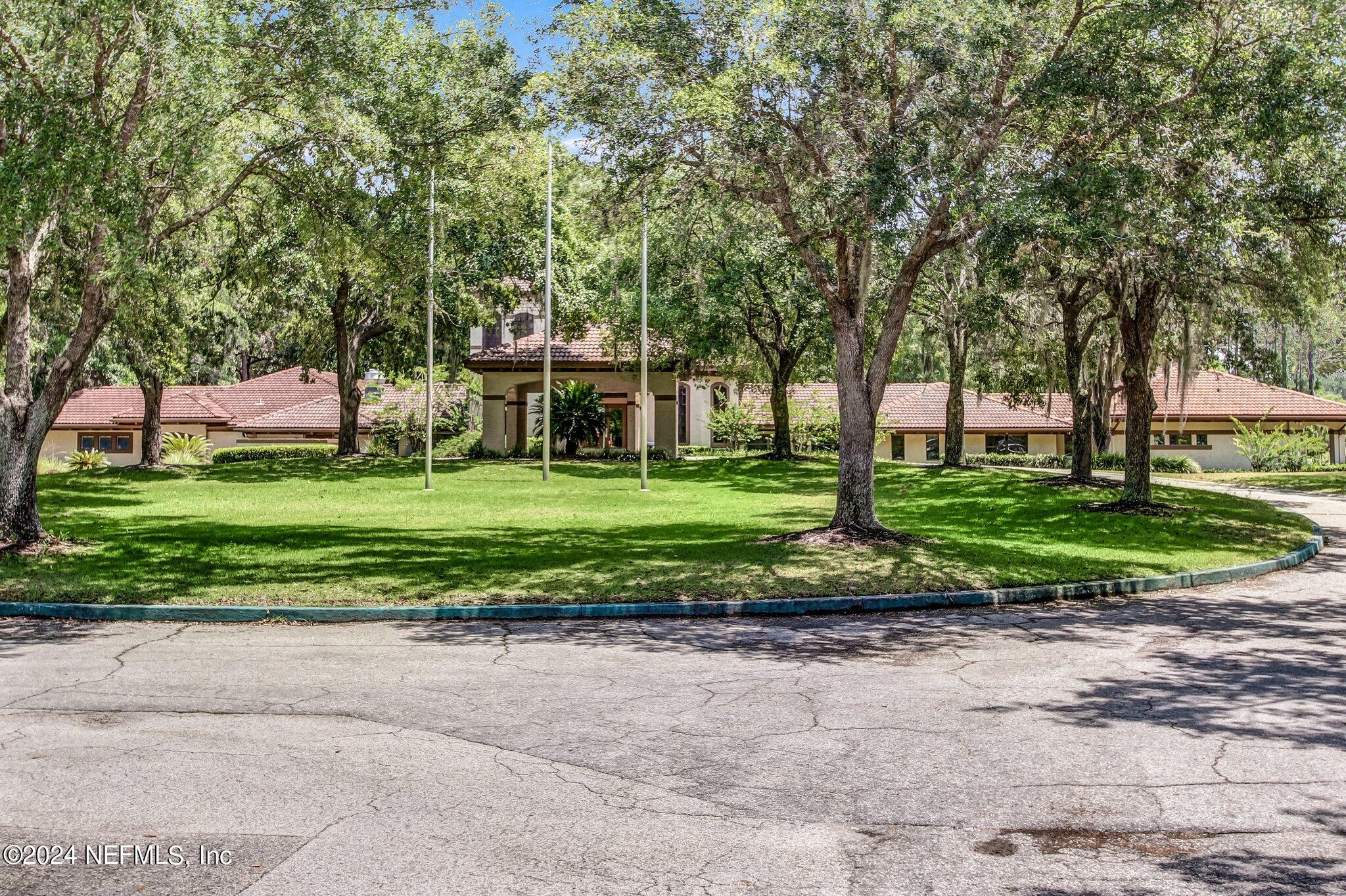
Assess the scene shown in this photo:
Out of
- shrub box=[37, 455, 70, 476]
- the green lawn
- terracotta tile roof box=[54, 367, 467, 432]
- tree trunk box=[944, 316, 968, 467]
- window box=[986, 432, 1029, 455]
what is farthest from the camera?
terracotta tile roof box=[54, 367, 467, 432]

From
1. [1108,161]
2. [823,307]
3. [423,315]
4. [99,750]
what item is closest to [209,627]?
[99,750]

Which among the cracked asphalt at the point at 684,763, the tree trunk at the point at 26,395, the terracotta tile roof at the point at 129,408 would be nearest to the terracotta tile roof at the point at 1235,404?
the terracotta tile roof at the point at 129,408

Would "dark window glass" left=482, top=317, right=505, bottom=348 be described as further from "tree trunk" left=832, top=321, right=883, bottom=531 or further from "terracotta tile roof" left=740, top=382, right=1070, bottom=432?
"tree trunk" left=832, top=321, right=883, bottom=531

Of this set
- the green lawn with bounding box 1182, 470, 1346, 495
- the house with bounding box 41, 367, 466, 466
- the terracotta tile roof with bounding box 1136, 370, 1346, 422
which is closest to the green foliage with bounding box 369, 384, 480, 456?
the house with bounding box 41, 367, 466, 466

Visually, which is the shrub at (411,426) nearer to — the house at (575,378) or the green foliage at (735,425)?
the house at (575,378)

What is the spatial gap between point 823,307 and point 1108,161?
22.0 m

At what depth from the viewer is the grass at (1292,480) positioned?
3559 cm

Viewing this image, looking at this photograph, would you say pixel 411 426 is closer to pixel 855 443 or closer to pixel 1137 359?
pixel 1137 359

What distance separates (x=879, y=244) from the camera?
1617 centimetres

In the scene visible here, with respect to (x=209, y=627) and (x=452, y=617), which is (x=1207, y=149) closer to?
(x=452, y=617)

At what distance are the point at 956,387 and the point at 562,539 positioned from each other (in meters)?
23.1

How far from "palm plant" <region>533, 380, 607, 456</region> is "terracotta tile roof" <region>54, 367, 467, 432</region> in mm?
15864

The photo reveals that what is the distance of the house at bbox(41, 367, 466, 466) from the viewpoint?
2328 inches

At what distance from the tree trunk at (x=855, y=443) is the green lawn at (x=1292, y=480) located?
22670 mm
